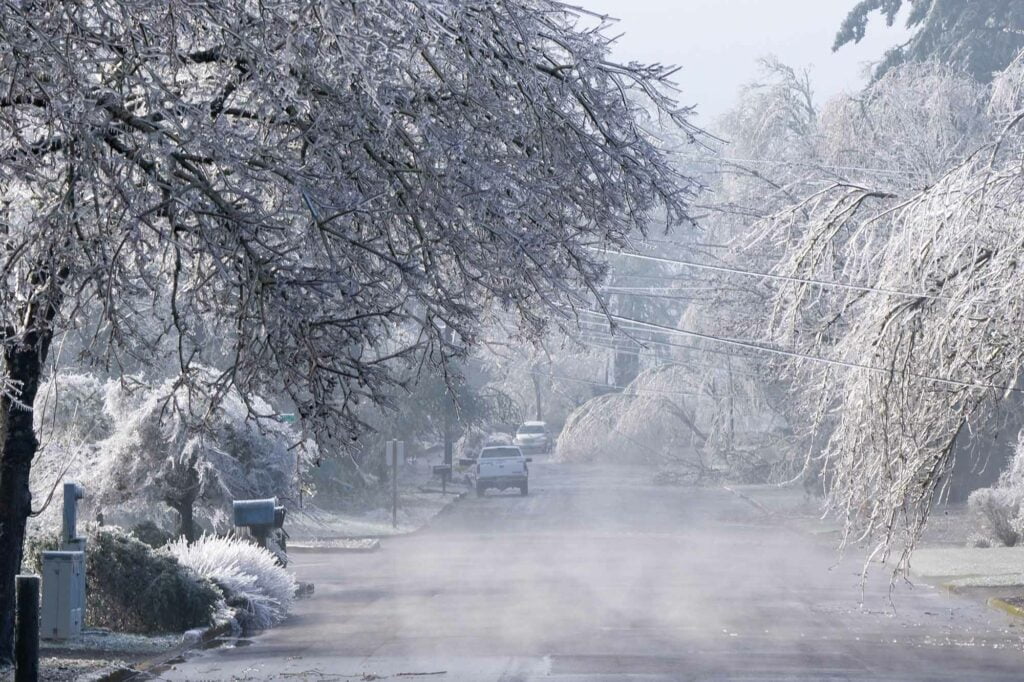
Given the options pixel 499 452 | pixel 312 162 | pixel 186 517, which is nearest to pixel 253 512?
pixel 186 517

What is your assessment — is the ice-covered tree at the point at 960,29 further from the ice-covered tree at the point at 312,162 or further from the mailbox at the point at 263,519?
the ice-covered tree at the point at 312,162

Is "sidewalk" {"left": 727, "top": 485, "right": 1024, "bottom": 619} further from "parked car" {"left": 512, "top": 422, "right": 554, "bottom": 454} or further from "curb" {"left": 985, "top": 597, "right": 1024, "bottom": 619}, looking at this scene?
"parked car" {"left": 512, "top": 422, "right": 554, "bottom": 454}

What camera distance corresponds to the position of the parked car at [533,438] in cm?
8075

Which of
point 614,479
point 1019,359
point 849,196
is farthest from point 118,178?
point 614,479

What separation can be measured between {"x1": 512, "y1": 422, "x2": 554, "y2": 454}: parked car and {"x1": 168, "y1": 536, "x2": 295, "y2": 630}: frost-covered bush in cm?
5853

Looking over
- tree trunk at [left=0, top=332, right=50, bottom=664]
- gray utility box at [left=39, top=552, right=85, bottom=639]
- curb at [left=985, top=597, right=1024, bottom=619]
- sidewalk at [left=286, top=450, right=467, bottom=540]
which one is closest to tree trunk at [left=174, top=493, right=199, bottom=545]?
sidewalk at [left=286, top=450, right=467, bottom=540]

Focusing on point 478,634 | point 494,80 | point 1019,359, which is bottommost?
point 478,634

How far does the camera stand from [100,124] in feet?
29.4

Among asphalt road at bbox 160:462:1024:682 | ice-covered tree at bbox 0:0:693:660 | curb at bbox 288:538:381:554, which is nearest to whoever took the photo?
ice-covered tree at bbox 0:0:693:660

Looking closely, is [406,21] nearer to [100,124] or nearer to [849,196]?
[100,124]

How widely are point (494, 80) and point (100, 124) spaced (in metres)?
2.91

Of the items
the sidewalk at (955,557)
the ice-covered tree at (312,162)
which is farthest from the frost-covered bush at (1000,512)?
the ice-covered tree at (312,162)

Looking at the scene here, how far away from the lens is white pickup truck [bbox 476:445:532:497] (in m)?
51.3

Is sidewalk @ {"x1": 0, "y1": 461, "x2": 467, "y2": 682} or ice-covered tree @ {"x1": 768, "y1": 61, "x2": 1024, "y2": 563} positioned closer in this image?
ice-covered tree @ {"x1": 768, "y1": 61, "x2": 1024, "y2": 563}
